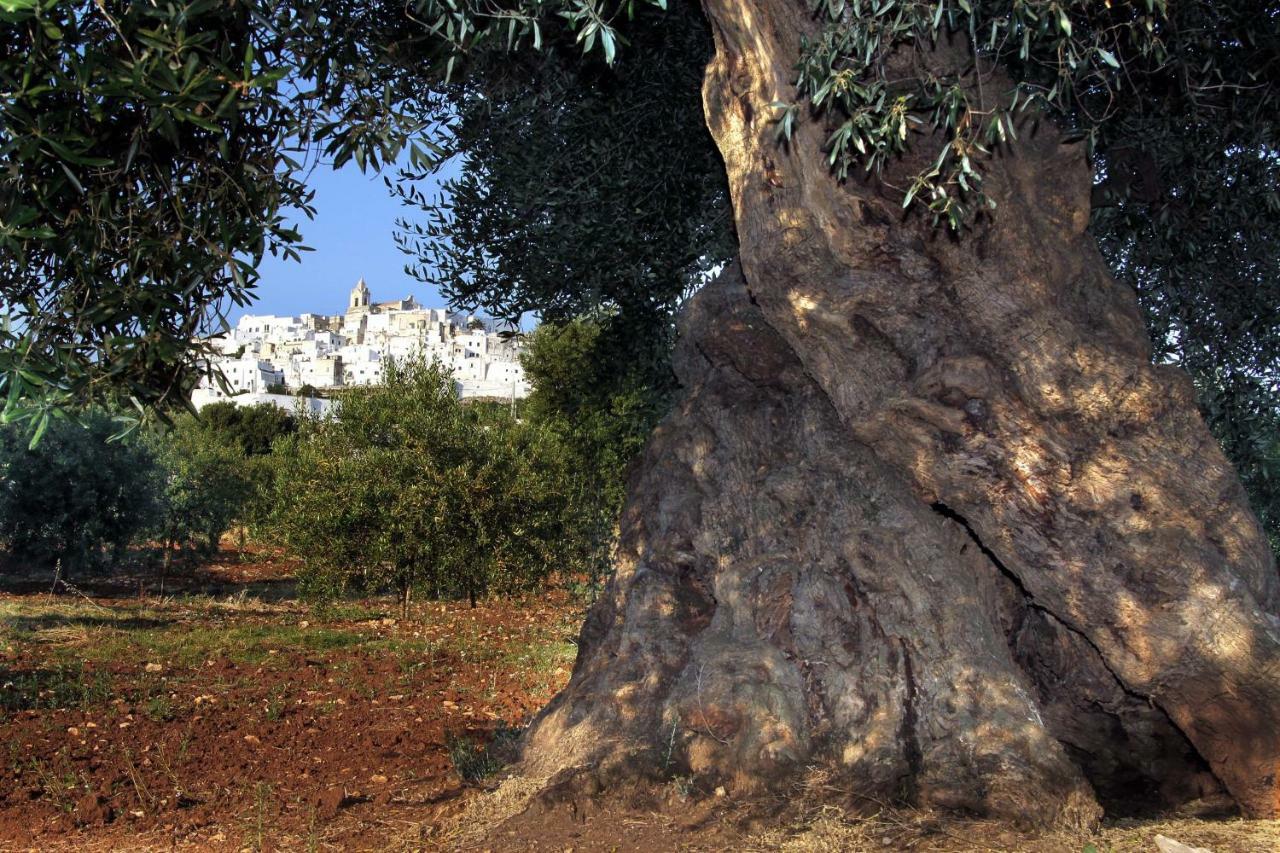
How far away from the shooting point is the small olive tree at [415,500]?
55.5 ft

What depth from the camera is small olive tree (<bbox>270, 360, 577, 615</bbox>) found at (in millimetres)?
16906

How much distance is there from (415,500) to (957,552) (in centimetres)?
1160

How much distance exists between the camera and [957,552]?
21.5ft

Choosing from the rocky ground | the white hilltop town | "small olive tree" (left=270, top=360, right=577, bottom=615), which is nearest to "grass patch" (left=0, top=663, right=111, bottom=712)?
the rocky ground

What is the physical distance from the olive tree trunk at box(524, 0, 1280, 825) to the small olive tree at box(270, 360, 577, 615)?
410 inches

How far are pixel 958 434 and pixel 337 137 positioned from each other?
3924 mm

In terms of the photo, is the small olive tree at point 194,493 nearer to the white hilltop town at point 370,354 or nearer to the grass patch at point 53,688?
the grass patch at point 53,688

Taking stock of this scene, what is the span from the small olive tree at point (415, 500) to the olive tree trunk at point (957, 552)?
1042cm

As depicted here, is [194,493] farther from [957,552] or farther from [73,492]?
[957,552]

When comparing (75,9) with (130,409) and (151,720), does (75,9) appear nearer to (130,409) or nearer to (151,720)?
(130,409)

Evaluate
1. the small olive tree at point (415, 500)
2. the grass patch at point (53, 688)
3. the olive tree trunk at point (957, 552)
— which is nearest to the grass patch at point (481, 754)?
the olive tree trunk at point (957, 552)

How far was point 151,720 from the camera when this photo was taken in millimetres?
8625

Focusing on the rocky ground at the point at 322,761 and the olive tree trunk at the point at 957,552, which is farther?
the olive tree trunk at the point at 957,552

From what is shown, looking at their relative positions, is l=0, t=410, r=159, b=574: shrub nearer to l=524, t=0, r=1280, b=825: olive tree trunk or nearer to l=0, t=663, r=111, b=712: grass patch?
l=0, t=663, r=111, b=712: grass patch
